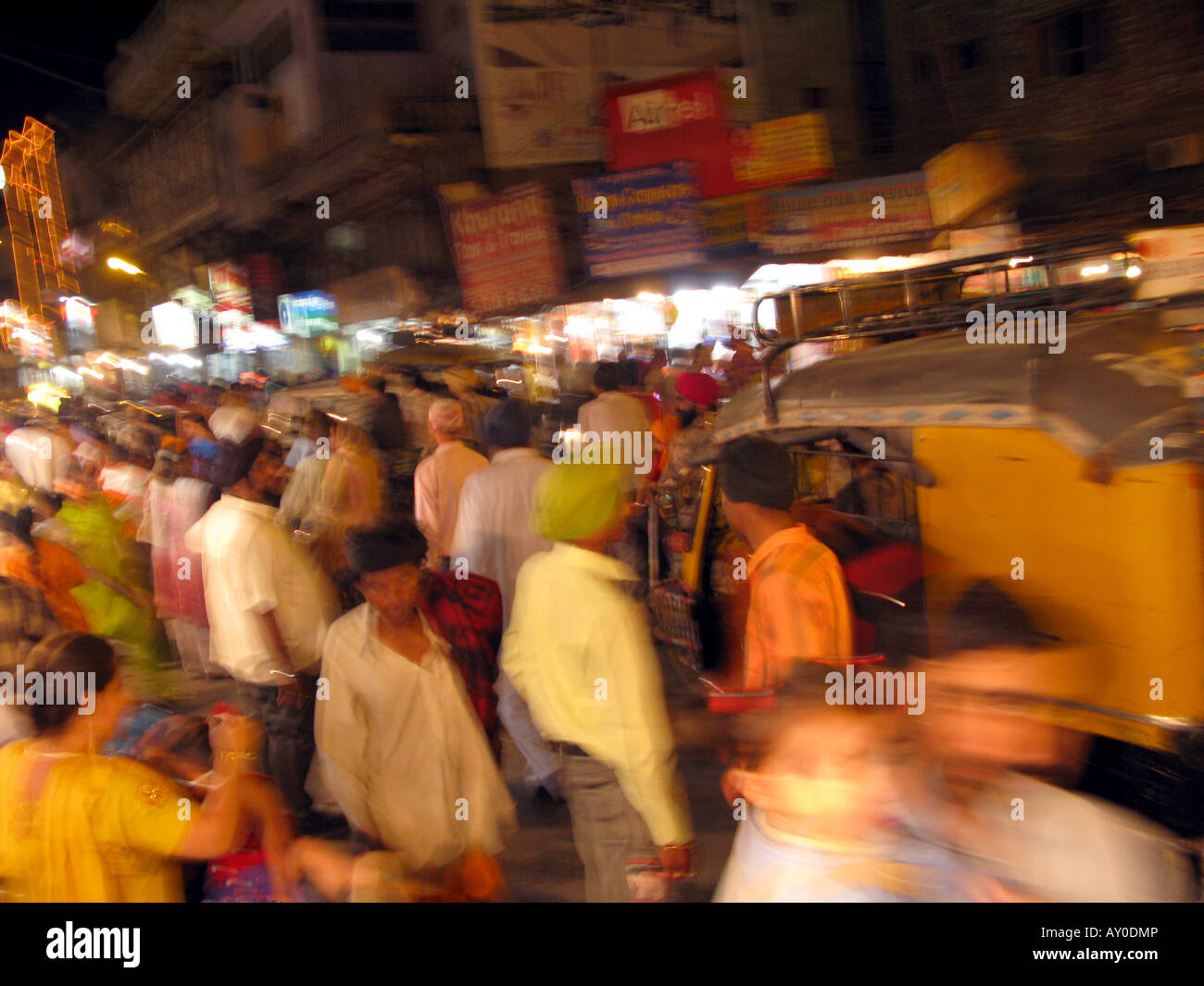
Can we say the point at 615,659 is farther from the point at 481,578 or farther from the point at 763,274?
the point at 763,274

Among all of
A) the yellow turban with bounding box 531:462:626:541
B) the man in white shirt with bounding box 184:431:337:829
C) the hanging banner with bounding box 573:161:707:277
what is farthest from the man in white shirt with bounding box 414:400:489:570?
the hanging banner with bounding box 573:161:707:277

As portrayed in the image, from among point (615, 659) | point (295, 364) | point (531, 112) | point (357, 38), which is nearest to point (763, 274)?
point (531, 112)

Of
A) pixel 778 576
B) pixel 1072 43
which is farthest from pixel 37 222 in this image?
pixel 778 576

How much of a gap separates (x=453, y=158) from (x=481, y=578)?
1288 centimetres

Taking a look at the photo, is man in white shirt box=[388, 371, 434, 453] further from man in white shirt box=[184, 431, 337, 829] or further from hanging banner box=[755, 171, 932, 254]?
man in white shirt box=[184, 431, 337, 829]

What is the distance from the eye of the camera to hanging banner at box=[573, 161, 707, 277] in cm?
984

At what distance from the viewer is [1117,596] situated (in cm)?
278

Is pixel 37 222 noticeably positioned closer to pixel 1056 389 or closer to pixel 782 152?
pixel 782 152

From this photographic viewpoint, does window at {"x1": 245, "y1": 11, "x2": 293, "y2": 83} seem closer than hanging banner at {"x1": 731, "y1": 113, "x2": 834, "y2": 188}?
No

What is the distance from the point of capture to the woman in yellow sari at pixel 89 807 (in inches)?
88.7

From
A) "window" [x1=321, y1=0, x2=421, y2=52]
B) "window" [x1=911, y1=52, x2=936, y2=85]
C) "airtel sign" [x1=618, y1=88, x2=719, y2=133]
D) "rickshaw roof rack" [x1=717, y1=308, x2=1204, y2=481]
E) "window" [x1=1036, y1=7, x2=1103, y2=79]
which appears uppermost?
"window" [x1=321, y1=0, x2=421, y2=52]

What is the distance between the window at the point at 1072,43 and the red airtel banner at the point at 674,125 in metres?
3.78

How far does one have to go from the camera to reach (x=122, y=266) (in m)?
26.4

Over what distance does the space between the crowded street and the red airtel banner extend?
42 mm
